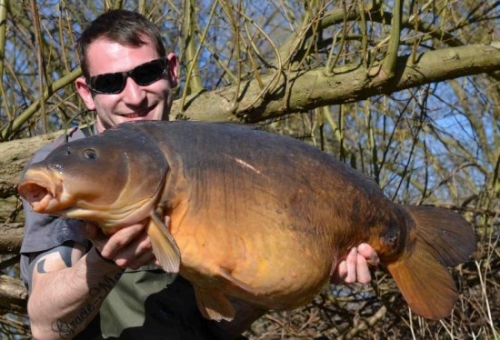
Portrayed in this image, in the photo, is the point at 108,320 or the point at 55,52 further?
the point at 55,52

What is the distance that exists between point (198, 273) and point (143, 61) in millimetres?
1172

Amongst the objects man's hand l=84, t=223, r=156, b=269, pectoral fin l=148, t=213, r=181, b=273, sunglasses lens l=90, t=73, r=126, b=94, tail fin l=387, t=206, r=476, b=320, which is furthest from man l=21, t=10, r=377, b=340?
pectoral fin l=148, t=213, r=181, b=273

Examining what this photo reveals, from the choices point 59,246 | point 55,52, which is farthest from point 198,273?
point 55,52

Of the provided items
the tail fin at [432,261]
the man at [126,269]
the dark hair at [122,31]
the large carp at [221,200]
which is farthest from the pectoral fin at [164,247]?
the dark hair at [122,31]

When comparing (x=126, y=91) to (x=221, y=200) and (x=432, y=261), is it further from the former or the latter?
(x=432, y=261)

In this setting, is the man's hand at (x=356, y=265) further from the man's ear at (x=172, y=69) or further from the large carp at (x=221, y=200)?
the man's ear at (x=172, y=69)

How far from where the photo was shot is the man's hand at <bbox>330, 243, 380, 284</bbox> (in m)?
3.01

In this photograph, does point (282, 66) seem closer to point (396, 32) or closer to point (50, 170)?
point (396, 32)

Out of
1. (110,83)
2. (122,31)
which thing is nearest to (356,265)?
(110,83)

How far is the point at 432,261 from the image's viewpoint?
322cm

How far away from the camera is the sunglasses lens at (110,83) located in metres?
3.45

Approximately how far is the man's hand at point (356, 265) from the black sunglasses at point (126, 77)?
103 centimetres

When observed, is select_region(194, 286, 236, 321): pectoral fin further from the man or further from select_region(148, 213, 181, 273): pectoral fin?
the man

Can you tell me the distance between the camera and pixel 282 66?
16.4ft
